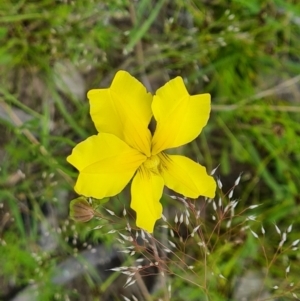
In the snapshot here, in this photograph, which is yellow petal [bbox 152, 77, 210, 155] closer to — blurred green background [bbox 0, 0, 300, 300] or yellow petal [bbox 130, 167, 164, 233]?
yellow petal [bbox 130, 167, 164, 233]

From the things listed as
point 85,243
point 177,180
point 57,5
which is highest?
point 57,5

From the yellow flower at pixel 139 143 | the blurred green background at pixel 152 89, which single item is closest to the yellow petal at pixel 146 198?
the yellow flower at pixel 139 143

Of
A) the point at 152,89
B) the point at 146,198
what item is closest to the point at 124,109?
the point at 146,198

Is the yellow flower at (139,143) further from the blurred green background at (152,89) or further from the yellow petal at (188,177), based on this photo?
the blurred green background at (152,89)

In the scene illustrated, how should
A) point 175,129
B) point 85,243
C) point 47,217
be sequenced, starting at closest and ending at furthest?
1. point 175,129
2. point 85,243
3. point 47,217

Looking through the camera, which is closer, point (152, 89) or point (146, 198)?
point (146, 198)

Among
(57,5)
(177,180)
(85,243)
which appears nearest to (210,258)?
(85,243)

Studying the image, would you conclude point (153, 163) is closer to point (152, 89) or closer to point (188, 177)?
point (188, 177)

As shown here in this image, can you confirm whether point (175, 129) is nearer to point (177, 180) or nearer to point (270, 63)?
point (177, 180)
